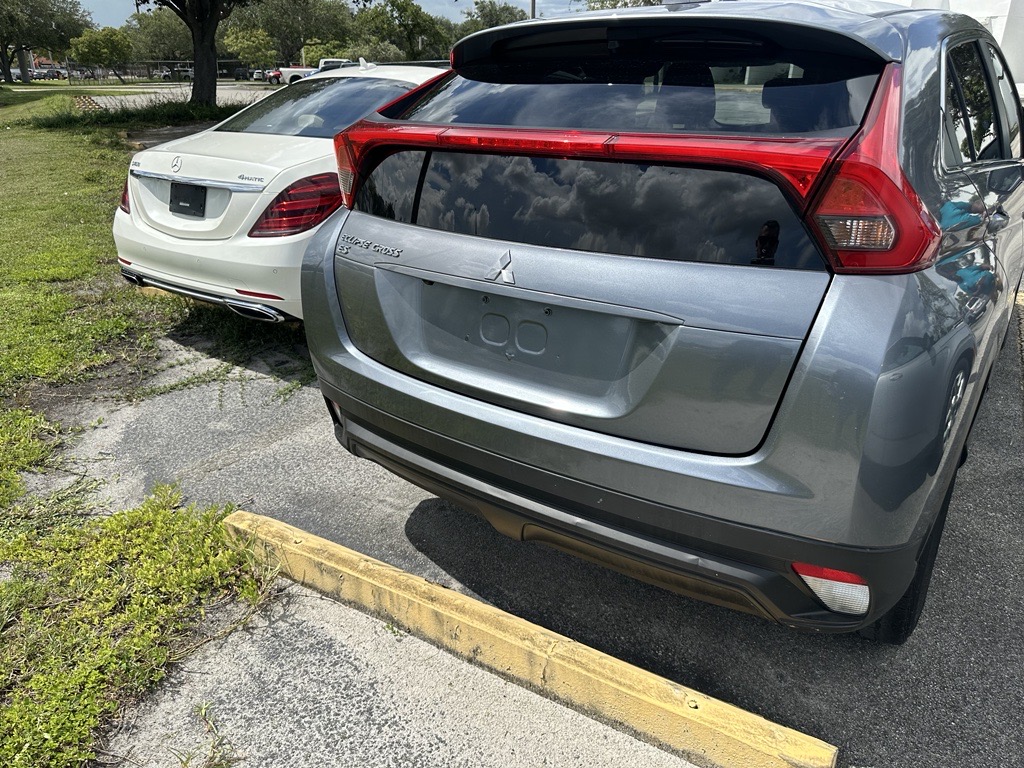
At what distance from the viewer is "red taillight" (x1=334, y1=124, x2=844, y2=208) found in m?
1.63

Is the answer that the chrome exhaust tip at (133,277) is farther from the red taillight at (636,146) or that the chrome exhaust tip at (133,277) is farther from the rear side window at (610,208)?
A: the rear side window at (610,208)

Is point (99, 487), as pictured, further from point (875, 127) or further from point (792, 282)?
point (875, 127)

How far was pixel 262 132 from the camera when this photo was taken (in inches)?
203

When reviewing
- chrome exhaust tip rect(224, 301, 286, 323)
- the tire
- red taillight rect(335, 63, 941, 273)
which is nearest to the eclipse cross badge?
red taillight rect(335, 63, 941, 273)

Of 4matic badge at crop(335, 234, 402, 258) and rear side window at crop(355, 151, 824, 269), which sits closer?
rear side window at crop(355, 151, 824, 269)

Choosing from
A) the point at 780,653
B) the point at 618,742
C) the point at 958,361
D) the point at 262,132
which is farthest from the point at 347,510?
the point at 262,132

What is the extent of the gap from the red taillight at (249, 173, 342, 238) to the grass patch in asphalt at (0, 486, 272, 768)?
5.34 feet

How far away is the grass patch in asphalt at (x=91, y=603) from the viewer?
81.9 inches

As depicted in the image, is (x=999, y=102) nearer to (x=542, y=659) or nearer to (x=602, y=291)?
(x=602, y=291)

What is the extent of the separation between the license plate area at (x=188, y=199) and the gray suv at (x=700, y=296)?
7.88 feet

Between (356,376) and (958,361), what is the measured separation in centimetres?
167

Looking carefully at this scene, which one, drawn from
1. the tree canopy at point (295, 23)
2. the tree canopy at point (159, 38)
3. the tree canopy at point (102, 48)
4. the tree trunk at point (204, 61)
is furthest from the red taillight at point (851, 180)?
the tree canopy at point (159, 38)

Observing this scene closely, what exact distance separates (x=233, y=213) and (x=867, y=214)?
11.6 ft

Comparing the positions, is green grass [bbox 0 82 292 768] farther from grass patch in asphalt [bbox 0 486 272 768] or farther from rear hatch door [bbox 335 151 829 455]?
rear hatch door [bbox 335 151 829 455]
